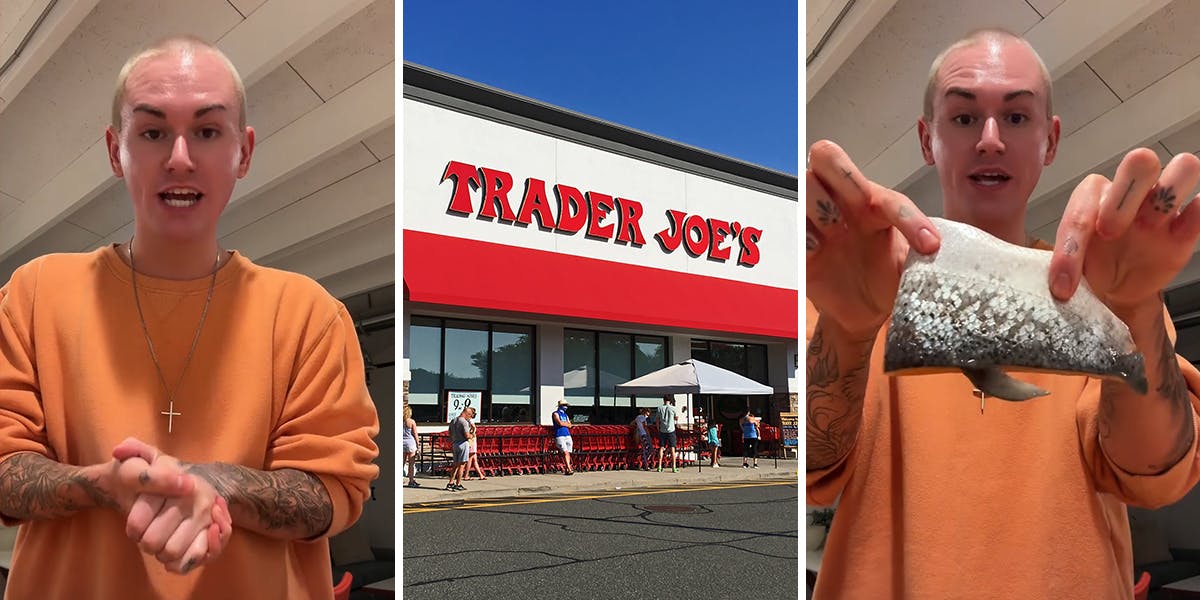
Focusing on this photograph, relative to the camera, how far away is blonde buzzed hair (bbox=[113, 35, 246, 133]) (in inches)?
22.2

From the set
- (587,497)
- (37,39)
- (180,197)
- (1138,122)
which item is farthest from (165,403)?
(587,497)

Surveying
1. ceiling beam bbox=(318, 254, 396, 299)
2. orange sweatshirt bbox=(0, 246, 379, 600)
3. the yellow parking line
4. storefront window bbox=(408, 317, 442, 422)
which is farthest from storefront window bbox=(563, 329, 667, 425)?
orange sweatshirt bbox=(0, 246, 379, 600)

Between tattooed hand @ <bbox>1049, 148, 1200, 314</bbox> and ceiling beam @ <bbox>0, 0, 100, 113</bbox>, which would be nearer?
Result: tattooed hand @ <bbox>1049, 148, 1200, 314</bbox>

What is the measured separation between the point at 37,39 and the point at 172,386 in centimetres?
40

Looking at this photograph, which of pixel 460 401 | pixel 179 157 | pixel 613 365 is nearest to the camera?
pixel 179 157

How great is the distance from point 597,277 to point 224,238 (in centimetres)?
720

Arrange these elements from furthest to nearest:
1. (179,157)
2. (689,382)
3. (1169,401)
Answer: (689,382) < (179,157) < (1169,401)

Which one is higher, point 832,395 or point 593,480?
point 832,395

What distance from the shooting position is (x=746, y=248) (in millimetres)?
9562

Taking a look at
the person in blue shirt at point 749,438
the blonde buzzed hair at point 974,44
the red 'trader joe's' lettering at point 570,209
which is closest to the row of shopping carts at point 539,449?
the person in blue shirt at point 749,438

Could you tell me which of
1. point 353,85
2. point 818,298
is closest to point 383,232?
point 353,85

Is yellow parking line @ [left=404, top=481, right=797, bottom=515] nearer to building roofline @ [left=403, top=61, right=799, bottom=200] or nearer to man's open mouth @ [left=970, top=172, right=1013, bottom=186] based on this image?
building roofline @ [left=403, top=61, right=799, bottom=200]

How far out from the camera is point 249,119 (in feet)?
2.22

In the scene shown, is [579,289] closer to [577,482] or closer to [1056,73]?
[577,482]
